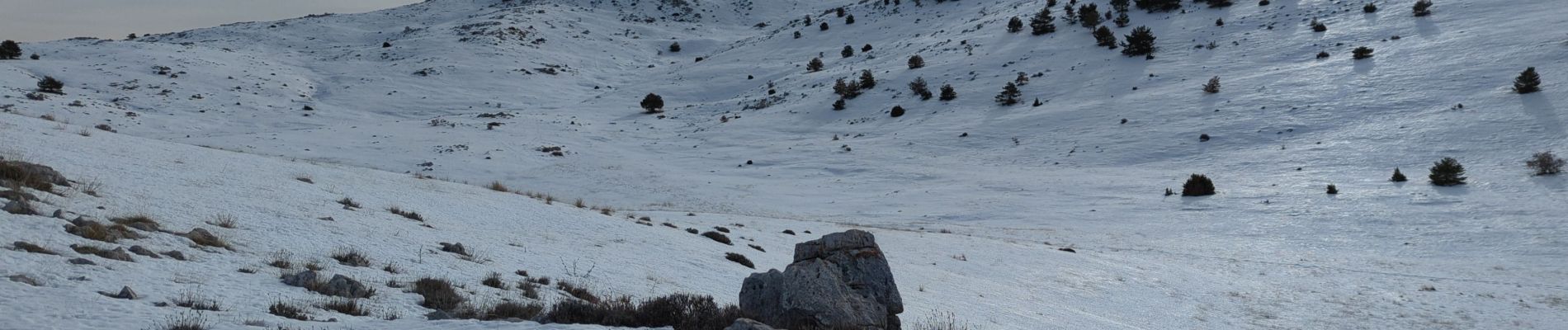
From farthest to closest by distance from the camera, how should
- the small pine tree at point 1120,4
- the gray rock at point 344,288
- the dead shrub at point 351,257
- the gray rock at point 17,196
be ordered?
the small pine tree at point 1120,4, the dead shrub at point 351,257, the gray rock at point 17,196, the gray rock at point 344,288

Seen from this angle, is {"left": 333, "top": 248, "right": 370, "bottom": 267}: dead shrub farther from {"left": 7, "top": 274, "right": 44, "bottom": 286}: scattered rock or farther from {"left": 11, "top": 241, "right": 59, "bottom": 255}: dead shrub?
{"left": 7, "top": 274, "right": 44, "bottom": 286}: scattered rock

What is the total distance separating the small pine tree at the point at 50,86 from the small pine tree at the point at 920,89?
41.6m

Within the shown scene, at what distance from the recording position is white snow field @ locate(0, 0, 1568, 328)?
35.2 feet

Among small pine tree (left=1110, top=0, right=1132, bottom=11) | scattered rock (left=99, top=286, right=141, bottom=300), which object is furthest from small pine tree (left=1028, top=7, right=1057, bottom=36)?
scattered rock (left=99, top=286, right=141, bottom=300)

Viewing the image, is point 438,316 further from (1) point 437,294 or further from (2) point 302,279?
(2) point 302,279

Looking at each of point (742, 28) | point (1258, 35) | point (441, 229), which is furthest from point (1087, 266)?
point (742, 28)

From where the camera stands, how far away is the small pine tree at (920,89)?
41.4 meters

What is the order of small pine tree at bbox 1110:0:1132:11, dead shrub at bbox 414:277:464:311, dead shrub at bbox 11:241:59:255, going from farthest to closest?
1. small pine tree at bbox 1110:0:1132:11
2. dead shrub at bbox 414:277:464:311
3. dead shrub at bbox 11:241:59:255

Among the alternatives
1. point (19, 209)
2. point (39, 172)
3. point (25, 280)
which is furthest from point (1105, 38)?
point (25, 280)

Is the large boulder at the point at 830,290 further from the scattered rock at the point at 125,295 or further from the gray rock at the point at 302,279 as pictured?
the scattered rock at the point at 125,295

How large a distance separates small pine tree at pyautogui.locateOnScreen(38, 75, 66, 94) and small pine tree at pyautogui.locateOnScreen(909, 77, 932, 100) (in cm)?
4158

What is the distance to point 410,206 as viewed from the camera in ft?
45.5

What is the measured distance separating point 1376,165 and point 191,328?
28345 millimetres

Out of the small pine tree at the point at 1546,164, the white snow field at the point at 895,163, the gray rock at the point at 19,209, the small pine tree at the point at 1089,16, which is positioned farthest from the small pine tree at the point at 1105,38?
the gray rock at the point at 19,209
